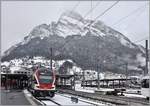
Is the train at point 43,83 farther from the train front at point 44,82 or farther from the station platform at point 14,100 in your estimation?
the station platform at point 14,100

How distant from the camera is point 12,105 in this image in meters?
27.5

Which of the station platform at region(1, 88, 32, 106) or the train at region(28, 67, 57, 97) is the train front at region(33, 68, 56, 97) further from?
the station platform at region(1, 88, 32, 106)

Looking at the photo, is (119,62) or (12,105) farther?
(119,62)

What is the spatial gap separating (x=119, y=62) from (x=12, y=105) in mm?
63614

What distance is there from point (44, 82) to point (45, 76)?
2.30 feet

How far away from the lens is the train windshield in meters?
42.2

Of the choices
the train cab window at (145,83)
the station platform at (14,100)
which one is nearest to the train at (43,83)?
the station platform at (14,100)

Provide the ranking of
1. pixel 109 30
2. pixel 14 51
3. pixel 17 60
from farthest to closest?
pixel 17 60 < pixel 14 51 < pixel 109 30

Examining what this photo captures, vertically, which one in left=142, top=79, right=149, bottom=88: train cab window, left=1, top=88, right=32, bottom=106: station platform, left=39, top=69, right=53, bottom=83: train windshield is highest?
left=39, top=69, right=53, bottom=83: train windshield

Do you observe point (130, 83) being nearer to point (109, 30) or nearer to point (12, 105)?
point (109, 30)

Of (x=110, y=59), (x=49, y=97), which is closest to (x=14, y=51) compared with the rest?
(x=110, y=59)

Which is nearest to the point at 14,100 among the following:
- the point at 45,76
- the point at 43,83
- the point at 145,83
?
the point at 43,83

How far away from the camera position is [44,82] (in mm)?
42219

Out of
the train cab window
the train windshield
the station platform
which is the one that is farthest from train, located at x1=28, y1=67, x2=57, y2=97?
the train cab window
